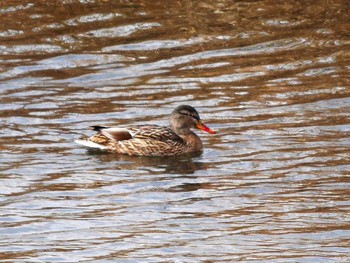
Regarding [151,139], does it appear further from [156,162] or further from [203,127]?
[203,127]

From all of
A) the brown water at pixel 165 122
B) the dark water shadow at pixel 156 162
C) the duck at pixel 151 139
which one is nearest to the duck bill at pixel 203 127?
the duck at pixel 151 139

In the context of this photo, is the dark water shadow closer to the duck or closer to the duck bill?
the duck

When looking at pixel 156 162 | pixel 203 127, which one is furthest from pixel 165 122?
pixel 156 162

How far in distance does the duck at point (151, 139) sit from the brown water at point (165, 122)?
22cm

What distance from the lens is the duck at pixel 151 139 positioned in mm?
15945

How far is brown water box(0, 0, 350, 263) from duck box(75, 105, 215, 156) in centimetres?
22

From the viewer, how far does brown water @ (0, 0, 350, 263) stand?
452 inches

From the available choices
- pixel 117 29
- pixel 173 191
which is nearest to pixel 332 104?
pixel 173 191

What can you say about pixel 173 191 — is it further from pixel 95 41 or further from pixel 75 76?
pixel 95 41

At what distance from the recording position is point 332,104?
57.1 ft

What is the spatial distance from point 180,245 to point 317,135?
16.4 feet

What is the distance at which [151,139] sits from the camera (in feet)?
52.7

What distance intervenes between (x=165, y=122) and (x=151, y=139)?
1.28 m

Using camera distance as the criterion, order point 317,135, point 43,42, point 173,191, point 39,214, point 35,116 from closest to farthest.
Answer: point 39,214, point 173,191, point 317,135, point 35,116, point 43,42
